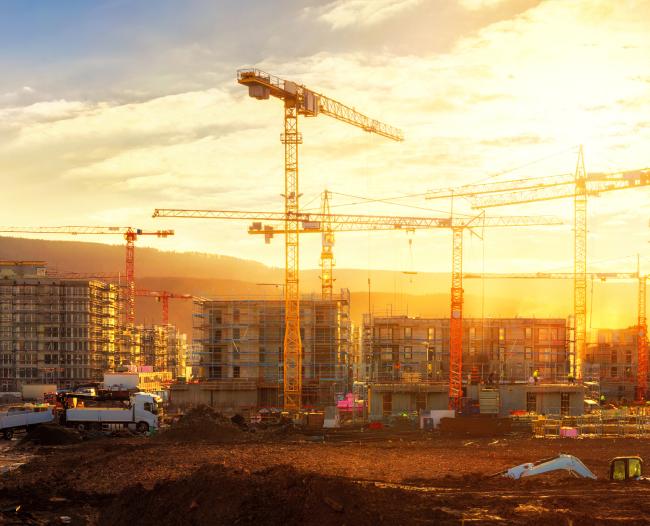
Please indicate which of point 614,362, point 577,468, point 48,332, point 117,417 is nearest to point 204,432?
point 117,417

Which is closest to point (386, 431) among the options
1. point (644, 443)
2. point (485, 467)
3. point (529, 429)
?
point (529, 429)

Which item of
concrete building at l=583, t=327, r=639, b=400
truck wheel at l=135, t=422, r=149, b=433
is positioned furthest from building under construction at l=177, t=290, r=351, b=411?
concrete building at l=583, t=327, r=639, b=400

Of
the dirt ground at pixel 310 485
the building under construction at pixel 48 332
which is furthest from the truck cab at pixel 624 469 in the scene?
the building under construction at pixel 48 332

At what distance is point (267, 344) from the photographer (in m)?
75.1

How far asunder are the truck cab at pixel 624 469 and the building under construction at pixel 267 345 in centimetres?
4542

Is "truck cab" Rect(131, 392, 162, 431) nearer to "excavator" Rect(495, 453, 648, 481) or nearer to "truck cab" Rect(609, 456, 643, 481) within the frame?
"excavator" Rect(495, 453, 648, 481)

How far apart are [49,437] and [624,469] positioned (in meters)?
28.6

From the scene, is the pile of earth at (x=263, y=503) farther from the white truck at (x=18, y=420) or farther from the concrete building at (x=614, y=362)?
the concrete building at (x=614, y=362)

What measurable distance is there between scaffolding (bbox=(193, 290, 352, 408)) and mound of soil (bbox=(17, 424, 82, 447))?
28269 mm

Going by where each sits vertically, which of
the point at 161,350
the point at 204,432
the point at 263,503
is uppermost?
the point at 263,503

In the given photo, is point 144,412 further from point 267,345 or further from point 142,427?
point 267,345

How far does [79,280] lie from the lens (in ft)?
336

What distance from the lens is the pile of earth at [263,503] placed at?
19.2 metres

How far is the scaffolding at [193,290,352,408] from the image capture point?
7388 cm
